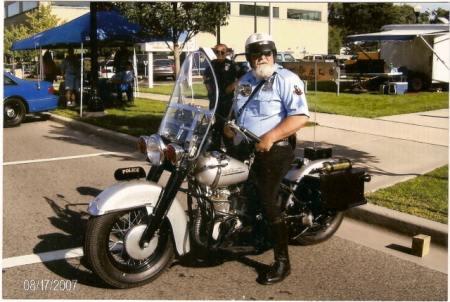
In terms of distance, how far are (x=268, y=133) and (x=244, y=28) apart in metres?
32.7

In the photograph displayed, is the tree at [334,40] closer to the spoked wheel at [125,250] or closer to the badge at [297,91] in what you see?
the badge at [297,91]

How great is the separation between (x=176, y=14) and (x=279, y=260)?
408 inches

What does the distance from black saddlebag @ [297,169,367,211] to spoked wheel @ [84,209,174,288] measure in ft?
4.06

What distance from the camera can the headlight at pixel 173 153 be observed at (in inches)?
141

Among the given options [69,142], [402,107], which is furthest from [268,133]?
[402,107]

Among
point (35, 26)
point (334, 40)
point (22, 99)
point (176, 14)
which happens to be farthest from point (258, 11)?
point (22, 99)

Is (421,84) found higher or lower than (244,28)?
lower

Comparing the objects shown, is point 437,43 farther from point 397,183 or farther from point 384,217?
point 384,217

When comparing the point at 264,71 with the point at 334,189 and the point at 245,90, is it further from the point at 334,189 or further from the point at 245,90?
the point at 334,189

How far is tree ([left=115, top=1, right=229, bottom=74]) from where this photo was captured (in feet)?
43.2

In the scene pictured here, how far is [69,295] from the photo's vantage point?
12.2 feet

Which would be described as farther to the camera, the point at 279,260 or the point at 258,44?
the point at 279,260
